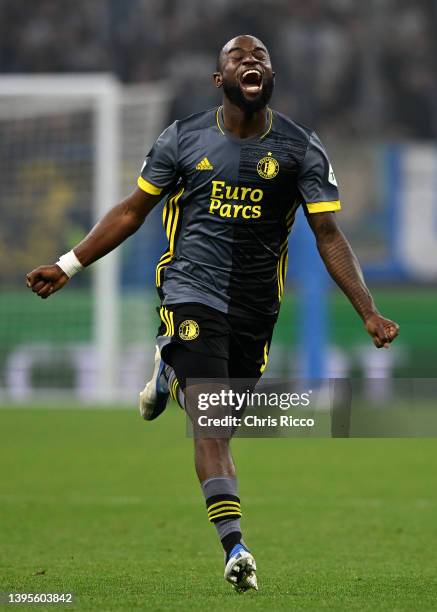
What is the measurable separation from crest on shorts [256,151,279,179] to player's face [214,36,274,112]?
9.5 inches

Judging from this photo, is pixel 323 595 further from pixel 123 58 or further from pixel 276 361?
pixel 123 58

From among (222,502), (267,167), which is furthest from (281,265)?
(222,502)

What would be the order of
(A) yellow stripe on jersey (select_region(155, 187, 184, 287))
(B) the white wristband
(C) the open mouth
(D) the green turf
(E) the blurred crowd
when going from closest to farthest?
(C) the open mouth → (D) the green turf → (B) the white wristband → (A) yellow stripe on jersey (select_region(155, 187, 184, 287)) → (E) the blurred crowd

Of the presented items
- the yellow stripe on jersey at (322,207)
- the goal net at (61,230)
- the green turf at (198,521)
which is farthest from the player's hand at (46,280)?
the goal net at (61,230)

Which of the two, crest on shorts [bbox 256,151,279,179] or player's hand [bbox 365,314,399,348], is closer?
player's hand [bbox 365,314,399,348]

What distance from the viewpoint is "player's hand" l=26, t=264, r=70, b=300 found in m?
5.50

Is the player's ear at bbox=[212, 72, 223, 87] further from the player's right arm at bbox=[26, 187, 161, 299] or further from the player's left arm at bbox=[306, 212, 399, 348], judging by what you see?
the player's left arm at bbox=[306, 212, 399, 348]

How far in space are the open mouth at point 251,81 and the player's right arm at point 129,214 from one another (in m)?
0.36

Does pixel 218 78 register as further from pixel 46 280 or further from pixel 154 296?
pixel 154 296

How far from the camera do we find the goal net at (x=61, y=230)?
18.1 meters

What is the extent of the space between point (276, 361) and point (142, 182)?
1448 cm

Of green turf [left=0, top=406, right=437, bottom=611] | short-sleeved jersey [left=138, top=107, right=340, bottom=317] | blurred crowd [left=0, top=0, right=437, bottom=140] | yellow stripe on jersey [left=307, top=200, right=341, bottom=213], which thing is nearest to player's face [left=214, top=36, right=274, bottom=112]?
short-sleeved jersey [left=138, top=107, right=340, bottom=317]

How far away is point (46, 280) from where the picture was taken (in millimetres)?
5543

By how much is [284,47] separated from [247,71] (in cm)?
2529
